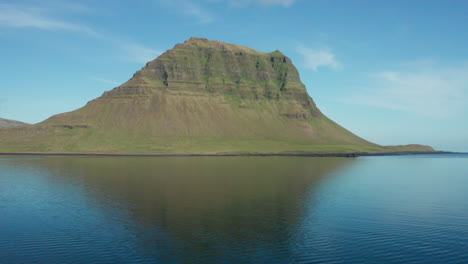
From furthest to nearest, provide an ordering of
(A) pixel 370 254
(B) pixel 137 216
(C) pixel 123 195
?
(C) pixel 123 195, (B) pixel 137 216, (A) pixel 370 254

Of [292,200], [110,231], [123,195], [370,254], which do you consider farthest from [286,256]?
[123,195]

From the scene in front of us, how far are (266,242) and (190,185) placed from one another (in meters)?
44.0

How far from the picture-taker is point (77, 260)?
2909 cm

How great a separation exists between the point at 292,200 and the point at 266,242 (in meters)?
24.8

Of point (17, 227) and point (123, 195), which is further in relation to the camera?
point (123, 195)

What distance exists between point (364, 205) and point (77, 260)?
4192 cm

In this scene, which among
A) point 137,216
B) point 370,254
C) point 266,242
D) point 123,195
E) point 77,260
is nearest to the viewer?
point 77,260

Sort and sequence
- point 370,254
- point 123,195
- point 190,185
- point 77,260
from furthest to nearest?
point 190,185
point 123,195
point 370,254
point 77,260

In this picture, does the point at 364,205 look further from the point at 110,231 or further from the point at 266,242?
the point at 110,231

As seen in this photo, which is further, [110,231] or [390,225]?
[390,225]

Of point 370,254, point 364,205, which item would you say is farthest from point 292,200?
point 370,254

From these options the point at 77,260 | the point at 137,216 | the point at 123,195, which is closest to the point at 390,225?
the point at 137,216

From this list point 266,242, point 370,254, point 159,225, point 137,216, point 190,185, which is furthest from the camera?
point 190,185

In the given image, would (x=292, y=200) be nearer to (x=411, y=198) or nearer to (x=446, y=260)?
(x=411, y=198)
